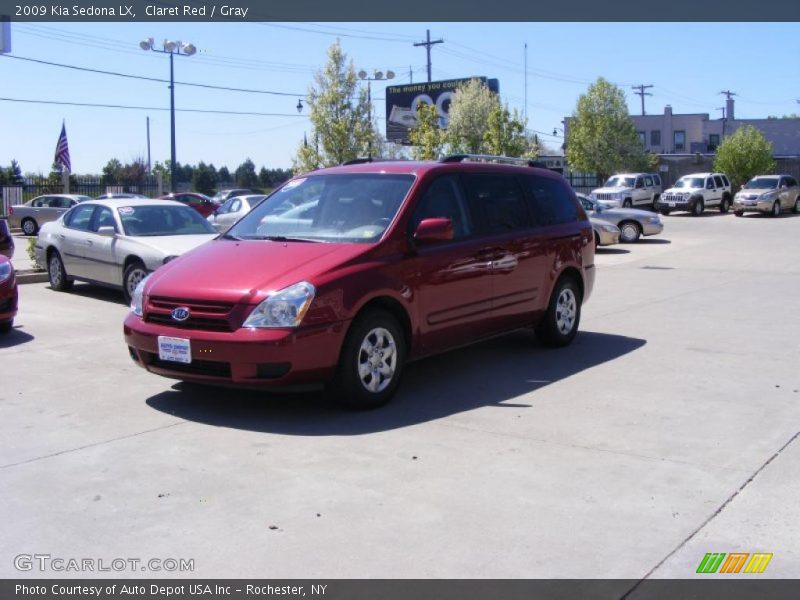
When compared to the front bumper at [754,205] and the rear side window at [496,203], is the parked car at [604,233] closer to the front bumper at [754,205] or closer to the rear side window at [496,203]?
the rear side window at [496,203]

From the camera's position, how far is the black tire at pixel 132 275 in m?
11.8

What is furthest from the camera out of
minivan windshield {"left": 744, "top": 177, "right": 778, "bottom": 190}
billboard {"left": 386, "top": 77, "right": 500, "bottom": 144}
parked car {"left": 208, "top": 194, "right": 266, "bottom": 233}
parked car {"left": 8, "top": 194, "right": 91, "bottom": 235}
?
billboard {"left": 386, "top": 77, "right": 500, "bottom": 144}

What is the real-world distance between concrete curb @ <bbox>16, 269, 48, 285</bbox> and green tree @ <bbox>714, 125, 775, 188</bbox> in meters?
45.6

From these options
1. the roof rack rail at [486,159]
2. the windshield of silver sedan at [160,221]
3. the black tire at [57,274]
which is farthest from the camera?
the black tire at [57,274]

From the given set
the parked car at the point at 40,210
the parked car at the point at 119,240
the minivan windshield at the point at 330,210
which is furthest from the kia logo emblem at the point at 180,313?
the parked car at the point at 40,210

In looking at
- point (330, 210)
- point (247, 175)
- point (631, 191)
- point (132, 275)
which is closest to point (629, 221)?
point (631, 191)

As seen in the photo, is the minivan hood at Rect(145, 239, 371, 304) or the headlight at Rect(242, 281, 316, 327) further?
the minivan hood at Rect(145, 239, 371, 304)

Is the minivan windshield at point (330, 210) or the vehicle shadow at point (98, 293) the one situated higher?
the minivan windshield at point (330, 210)

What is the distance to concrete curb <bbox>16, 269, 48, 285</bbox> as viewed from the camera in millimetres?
14741

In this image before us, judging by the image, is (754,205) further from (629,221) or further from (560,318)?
(560,318)

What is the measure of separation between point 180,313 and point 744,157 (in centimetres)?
5089

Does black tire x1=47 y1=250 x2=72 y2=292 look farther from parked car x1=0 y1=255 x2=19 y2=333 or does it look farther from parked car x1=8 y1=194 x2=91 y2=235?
parked car x1=8 y1=194 x2=91 y2=235

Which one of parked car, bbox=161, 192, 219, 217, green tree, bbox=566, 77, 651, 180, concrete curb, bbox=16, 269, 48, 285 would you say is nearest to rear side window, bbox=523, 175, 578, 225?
concrete curb, bbox=16, 269, 48, 285

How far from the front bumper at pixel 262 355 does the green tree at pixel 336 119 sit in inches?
945
